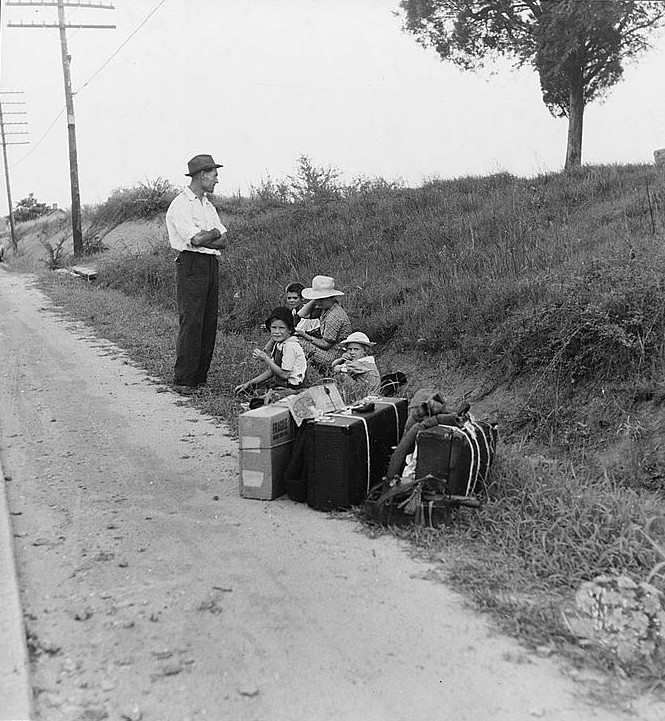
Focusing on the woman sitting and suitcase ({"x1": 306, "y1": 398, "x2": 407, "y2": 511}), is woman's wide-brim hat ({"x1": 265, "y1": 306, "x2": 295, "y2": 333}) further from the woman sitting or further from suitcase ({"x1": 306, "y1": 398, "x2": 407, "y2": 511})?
suitcase ({"x1": 306, "y1": 398, "x2": 407, "y2": 511})

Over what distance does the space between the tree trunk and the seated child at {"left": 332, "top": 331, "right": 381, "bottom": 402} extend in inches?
117

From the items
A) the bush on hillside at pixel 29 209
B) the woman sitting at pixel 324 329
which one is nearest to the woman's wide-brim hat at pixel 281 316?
the woman sitting at pixel 324 329

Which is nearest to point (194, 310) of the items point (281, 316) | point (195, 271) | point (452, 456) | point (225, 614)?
point (195, 271)

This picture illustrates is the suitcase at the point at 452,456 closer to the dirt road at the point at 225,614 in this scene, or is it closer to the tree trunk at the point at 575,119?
the dirt road at the point at 225,614

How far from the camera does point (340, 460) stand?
4559mm

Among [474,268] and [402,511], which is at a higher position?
[474,268]

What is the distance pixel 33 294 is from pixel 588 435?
47.1 feet

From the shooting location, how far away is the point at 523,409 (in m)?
6.36

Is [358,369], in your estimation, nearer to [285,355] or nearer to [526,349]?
[285,355]

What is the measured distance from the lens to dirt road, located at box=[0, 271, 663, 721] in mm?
2787

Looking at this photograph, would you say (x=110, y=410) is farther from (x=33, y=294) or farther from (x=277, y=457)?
(x=33, y=294)

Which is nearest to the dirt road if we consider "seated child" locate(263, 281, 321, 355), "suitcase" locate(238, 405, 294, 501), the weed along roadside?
"suitcase" locate(238, 405, 294, 501)

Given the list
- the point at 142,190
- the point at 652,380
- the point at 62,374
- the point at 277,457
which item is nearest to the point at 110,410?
the point at 62,374

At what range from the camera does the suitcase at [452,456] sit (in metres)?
4.36
